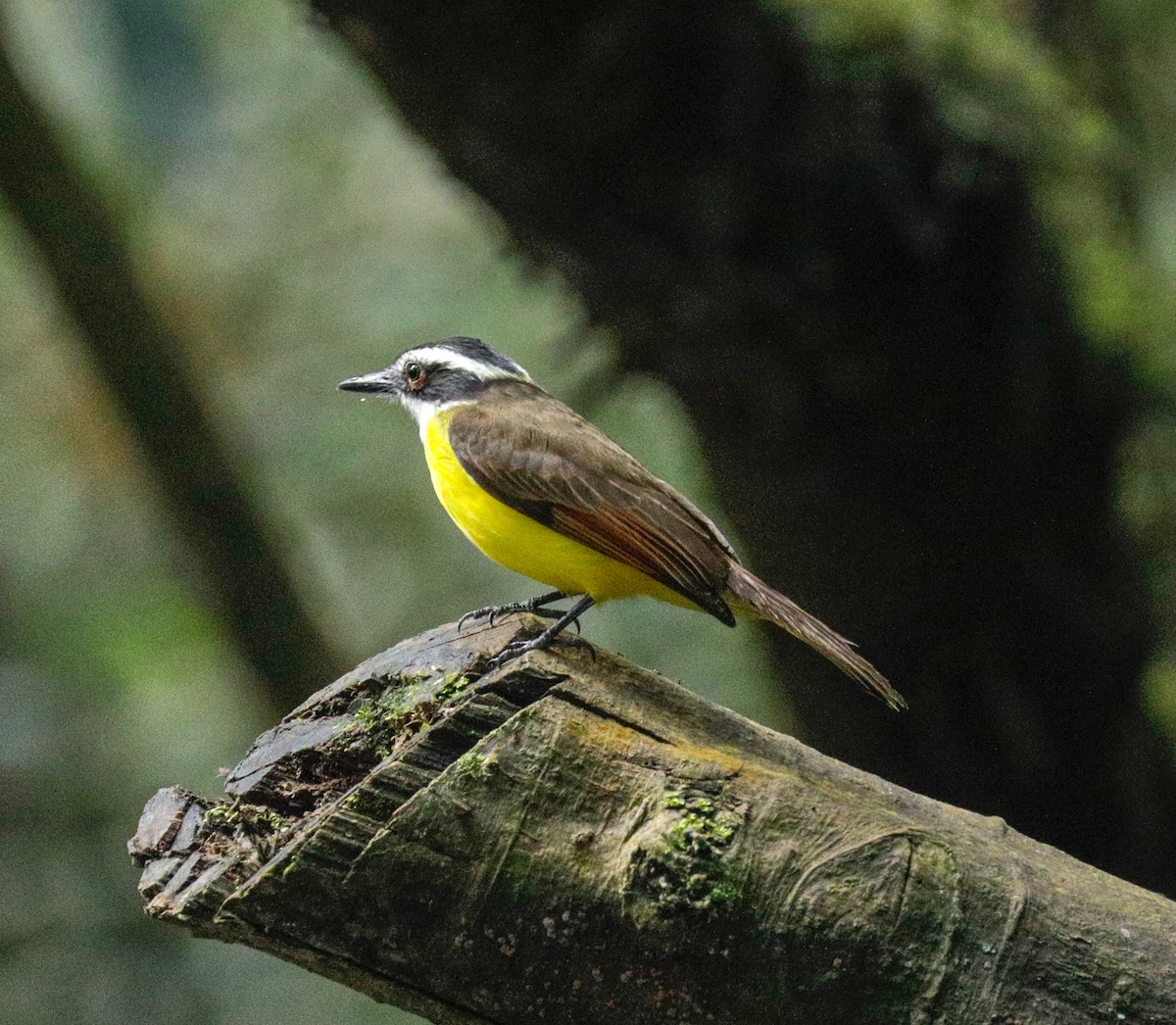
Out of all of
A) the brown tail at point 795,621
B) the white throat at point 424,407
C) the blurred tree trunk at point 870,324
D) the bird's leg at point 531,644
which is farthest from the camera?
the blurred tree trunk at point 870,324

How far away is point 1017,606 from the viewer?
6.09m

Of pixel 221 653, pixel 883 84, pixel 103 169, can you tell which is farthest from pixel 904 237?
pixel 103 169

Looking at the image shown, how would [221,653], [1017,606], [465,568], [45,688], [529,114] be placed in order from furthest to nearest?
[465,568] → [45,688] → [221,653] → [1017,606] → [529,114]

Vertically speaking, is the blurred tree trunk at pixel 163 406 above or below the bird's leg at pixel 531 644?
above

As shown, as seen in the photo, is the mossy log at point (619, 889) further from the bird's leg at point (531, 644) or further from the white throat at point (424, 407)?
the white throat at point (424, 407)

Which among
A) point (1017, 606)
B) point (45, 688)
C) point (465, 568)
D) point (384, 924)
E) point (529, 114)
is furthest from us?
point (465, 568)

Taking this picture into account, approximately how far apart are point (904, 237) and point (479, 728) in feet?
11.9

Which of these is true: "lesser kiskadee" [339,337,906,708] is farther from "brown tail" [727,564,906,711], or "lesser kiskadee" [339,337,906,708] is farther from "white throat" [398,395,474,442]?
"white throat" [398,395,474,442]

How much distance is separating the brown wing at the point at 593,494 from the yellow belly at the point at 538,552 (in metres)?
0.06

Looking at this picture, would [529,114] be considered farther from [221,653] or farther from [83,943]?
[83,943]

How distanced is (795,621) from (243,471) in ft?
11.5

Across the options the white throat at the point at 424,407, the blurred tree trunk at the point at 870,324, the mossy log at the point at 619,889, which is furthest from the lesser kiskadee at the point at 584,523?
the blurred tree trunk at the point at 870,324

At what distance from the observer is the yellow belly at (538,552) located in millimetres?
4141

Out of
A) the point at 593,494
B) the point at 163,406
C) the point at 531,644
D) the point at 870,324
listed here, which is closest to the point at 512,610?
the point at 593,494
